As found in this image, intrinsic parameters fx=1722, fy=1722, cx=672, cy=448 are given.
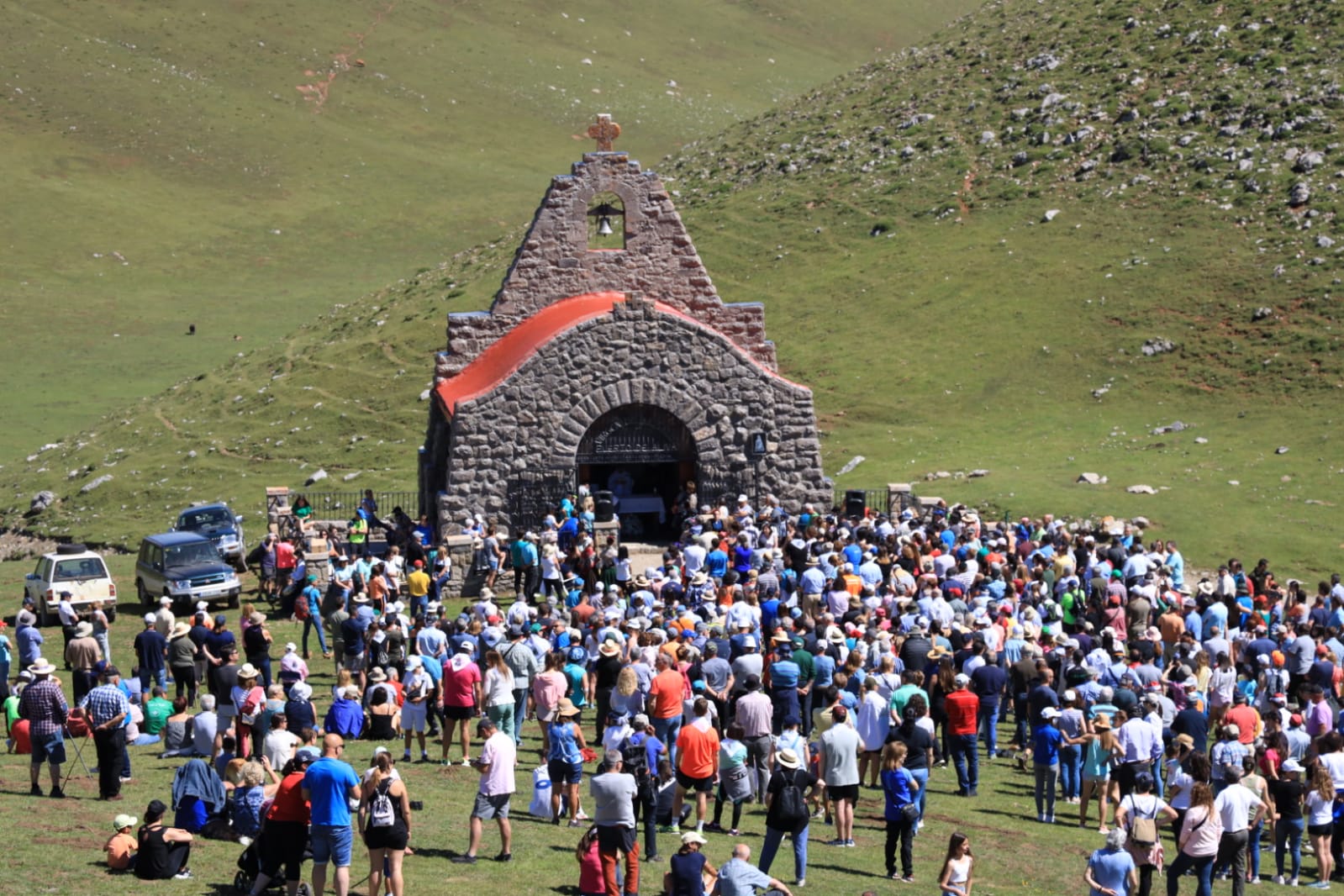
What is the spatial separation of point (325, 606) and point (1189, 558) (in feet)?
63.3

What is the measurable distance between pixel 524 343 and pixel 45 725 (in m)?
18.2

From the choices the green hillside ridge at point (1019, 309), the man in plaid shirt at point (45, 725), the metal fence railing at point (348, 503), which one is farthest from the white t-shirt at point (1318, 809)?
the metal fence railing at point (348, 503)

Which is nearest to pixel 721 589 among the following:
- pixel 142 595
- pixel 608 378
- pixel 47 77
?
pixel 608 378

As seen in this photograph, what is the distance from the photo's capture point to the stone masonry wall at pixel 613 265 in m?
37.1

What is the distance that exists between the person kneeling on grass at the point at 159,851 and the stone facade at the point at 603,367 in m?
18.4

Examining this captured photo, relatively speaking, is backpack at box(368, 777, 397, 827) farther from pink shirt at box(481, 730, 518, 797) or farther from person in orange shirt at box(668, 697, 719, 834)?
person in orange shirt at box(668, 697, 719, 834)

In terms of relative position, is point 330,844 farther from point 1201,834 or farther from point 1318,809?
point 1318,809

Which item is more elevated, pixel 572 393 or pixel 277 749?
pixel 572 393

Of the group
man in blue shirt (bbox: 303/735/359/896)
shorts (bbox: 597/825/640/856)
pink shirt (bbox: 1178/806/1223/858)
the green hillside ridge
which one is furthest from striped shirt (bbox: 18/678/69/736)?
the green hillside ridge

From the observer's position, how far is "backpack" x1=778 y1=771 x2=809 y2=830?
16.1 meters

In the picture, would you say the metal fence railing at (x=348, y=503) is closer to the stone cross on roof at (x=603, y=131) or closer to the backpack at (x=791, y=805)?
the stone cross on roof at (x=603, y=131)

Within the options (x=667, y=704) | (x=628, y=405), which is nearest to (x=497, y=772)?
(x=667, y=704)

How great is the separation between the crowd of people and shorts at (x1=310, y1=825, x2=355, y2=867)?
0.02m

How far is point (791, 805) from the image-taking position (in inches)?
636
